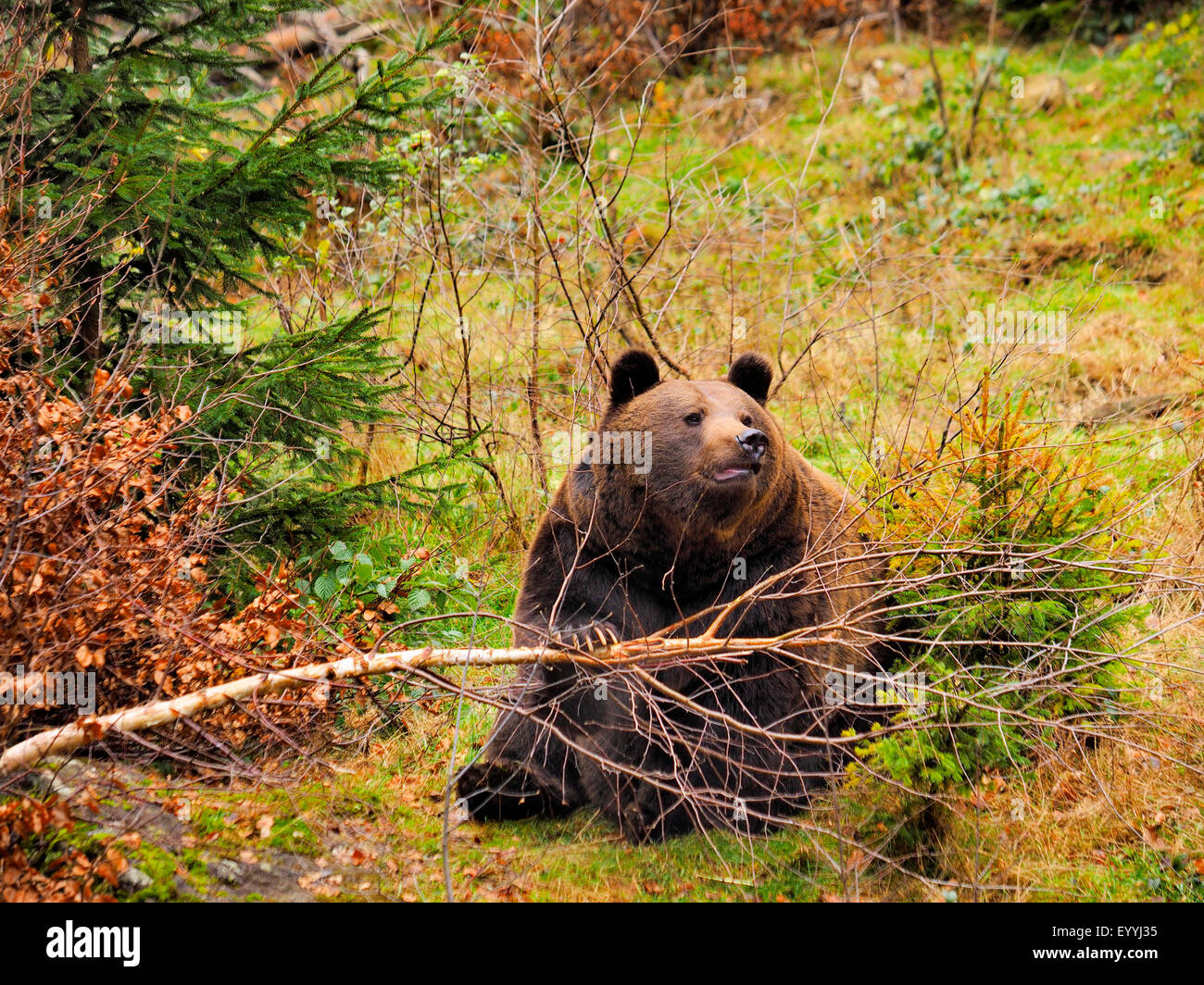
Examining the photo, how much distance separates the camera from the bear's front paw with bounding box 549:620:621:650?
178 inches

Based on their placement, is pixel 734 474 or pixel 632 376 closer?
pixel 734 474

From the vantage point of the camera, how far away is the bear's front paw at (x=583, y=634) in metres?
4.51

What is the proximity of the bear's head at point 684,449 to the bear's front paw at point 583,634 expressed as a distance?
575mm

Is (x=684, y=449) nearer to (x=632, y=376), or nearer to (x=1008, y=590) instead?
(x=632, y=376)

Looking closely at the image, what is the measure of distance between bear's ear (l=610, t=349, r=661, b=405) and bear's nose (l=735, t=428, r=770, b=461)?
0.79 metres

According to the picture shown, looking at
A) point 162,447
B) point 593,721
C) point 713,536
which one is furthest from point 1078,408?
point 162,447

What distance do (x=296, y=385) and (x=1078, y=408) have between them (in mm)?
5458

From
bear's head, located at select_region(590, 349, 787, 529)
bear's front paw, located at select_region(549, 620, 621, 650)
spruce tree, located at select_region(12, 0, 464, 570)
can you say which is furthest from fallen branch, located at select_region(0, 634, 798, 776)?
spruce tree, located at select_region(12, 0, 464, 570)
